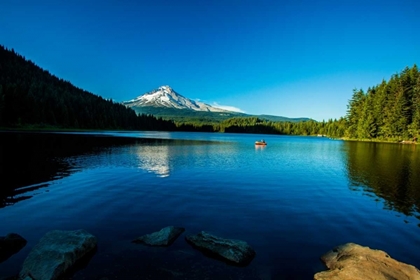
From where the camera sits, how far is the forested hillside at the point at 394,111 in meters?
112

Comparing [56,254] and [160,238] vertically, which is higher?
[56,254]

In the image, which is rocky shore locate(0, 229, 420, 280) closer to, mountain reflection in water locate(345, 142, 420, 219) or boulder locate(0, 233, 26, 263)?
boulder locate(0, 233, 26, 263)

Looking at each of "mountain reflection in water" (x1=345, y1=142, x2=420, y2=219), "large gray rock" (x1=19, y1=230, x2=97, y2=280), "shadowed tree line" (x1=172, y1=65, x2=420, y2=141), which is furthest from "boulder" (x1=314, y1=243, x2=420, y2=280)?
"shadowed tree line" (x1=172, y1=65, x2=420, y2=141)

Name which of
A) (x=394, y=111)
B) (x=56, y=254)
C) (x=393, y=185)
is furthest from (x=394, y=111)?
(x=56, y=254)

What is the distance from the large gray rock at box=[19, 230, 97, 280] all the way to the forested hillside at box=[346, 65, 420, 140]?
5127 inches

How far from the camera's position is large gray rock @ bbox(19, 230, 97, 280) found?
10.1 metres

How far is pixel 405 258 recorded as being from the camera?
12867 millimetres

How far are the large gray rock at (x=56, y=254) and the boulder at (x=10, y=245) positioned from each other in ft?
5.43

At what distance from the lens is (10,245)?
12.7 m

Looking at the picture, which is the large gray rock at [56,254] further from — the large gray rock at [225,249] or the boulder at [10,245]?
the large gray rock at [225,249]

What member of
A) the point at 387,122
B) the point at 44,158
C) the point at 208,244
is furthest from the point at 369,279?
the point at 387,122

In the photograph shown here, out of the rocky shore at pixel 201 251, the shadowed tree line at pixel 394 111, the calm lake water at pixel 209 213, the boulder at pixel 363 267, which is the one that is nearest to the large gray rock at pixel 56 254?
the rocky shore at pixel 201 251

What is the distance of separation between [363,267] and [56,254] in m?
13.2

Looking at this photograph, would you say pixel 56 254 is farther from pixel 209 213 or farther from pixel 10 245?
pixel 209 213
